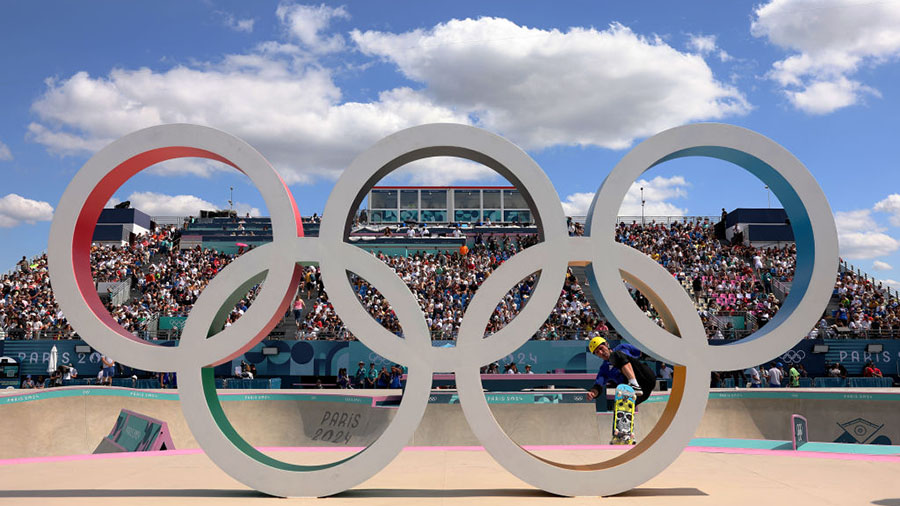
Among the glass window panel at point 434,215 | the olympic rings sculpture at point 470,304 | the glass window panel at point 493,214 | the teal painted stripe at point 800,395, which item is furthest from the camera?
the glass window panel at point 434,215

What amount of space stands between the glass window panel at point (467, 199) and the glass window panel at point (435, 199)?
2.82ft

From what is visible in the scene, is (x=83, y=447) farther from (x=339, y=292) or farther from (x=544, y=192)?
(x=544, y=192)

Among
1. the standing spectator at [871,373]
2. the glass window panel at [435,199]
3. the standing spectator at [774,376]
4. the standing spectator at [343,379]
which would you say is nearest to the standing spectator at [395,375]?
the standing spectator at [343,379]

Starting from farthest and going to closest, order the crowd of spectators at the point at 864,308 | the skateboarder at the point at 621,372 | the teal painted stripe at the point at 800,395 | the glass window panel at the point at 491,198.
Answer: the glass window panel at the point at 491,198 → the crowd of spectators at the point at 864,308 → the teal painted stripe at the point at 800,395 → the skateboarder at the point at 621,372

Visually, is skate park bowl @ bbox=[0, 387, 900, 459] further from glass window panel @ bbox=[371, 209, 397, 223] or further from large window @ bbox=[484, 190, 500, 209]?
large window @ bbox=[484, 190, 500, 209]

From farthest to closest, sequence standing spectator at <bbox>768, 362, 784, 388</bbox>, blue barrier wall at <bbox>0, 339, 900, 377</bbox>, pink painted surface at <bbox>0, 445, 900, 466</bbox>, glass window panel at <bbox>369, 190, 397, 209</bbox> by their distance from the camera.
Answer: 1. glass window panel at <bbox>369, 190, 397, 209</bbox>
2. blue barrier wall at <bbox>0, 339, 900, 377</bbox>
3. standing spectator at <bbox>768, 362, 784, 388</bbox>
4. pink painted surface at <bbox>0, 445, 900, 466</bbox>

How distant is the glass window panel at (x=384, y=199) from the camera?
175ft

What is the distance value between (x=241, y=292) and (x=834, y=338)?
929 inches

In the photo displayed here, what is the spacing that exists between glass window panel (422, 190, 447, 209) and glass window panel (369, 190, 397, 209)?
7.99 feet

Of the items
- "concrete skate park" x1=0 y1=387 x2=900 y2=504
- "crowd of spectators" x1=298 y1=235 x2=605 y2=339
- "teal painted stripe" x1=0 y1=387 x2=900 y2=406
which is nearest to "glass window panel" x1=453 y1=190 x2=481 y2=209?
"crowd of spectators" x1=298 y1=235 x2=605 y2=339

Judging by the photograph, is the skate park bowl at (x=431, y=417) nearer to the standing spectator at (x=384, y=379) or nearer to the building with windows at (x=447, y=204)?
the standing spectator at (x=384, y=379)

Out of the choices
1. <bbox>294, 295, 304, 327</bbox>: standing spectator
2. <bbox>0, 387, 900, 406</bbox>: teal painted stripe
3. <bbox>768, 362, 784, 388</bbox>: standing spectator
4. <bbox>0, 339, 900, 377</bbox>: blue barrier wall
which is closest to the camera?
<bbox>0, 387, 900, 406</bbox>: teal painted stripe

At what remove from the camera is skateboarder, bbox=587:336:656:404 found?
9.94 meters

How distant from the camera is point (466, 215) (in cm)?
5297
